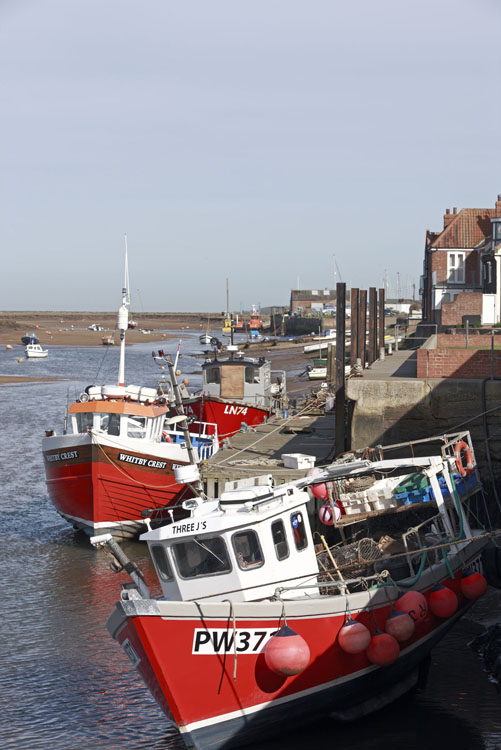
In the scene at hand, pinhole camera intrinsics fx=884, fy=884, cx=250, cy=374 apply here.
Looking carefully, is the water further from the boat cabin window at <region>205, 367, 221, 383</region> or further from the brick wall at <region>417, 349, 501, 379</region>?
the boat cabin window at <region>205, 367, 221, 383</region>

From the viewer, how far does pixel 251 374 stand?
35656mm

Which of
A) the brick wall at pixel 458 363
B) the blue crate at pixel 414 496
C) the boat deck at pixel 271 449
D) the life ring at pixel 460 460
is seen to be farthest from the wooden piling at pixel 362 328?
the blue crate at pixel 414 496

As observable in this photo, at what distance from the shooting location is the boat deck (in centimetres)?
2162

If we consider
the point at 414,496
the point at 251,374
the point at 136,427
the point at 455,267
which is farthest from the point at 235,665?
the point at 455,267

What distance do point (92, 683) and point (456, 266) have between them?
54882 mm

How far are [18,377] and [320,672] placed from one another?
222 ft

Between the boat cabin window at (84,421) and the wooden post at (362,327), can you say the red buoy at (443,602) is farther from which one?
the wooden post at (362,327)

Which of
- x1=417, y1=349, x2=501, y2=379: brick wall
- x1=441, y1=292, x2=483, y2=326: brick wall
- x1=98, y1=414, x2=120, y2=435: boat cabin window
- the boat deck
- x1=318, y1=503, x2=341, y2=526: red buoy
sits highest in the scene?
x1=441, y1=292, x2=483, y2=326: brick wall

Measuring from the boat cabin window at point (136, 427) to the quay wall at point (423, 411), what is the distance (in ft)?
19.8

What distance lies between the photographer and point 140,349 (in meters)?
123

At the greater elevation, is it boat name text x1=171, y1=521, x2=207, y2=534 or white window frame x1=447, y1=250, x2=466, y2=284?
white window frame x1=447, y1=250, x2=466, y2=284

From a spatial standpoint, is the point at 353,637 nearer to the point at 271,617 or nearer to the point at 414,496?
the point at 271,617

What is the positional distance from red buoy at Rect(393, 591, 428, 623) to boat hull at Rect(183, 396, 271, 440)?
62.3 ft

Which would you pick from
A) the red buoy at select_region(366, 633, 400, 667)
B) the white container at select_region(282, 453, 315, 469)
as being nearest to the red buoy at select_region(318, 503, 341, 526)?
the red buoy at select_region(366, 633, 400, 667)
